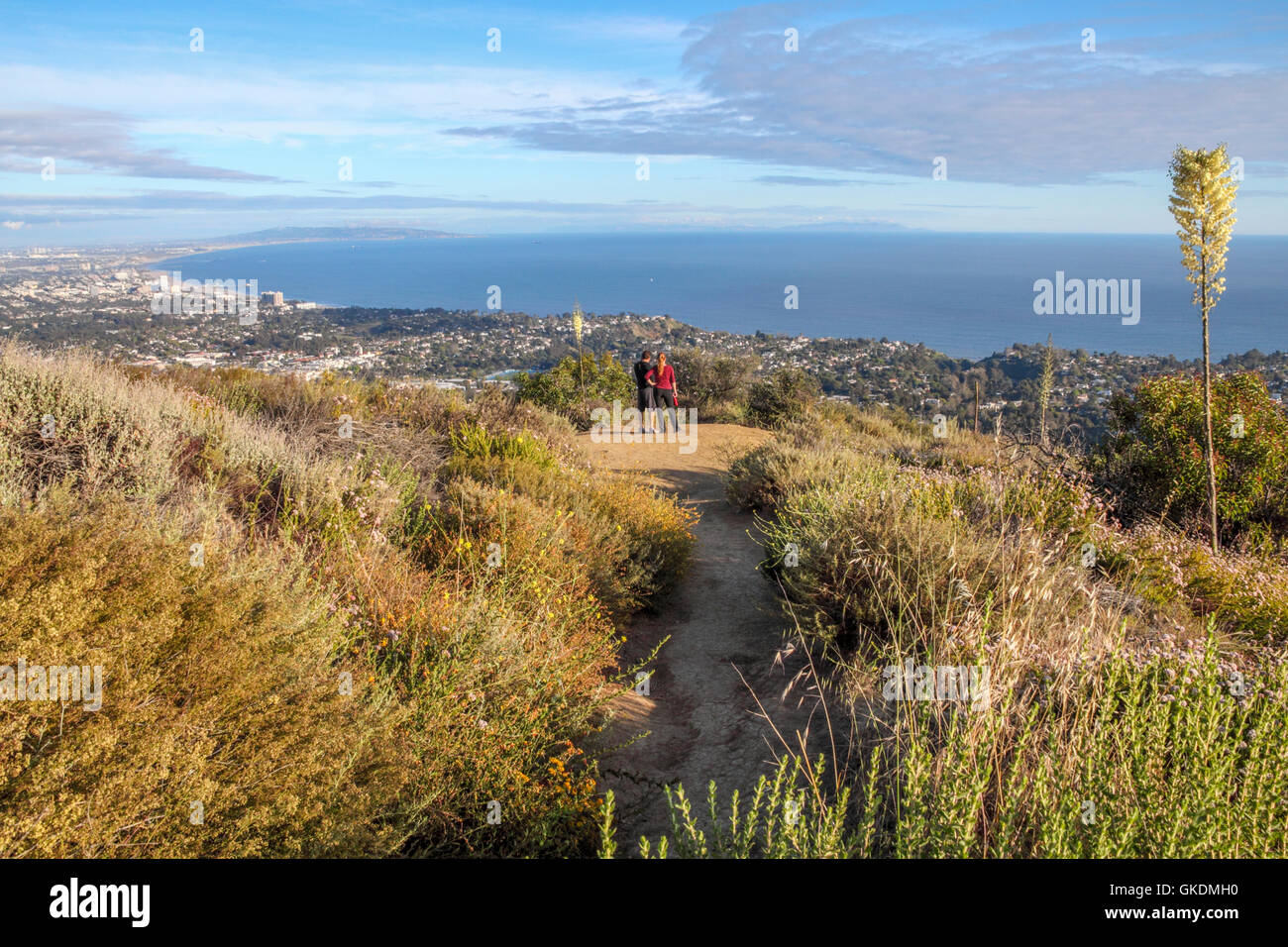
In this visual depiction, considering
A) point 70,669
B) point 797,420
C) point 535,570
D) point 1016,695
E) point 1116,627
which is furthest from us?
point 797,420

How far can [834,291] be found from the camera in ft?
331

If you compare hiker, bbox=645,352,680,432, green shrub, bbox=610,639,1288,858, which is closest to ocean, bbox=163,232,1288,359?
hiker, bbox=645,352,680,432

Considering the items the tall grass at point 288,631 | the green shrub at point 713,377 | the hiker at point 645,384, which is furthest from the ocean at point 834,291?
the tall grass at point 288,631

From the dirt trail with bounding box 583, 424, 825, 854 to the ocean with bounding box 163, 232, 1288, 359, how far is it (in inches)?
1088

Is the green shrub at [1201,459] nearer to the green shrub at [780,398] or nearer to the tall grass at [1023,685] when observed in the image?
the tall grass at [1023,685]

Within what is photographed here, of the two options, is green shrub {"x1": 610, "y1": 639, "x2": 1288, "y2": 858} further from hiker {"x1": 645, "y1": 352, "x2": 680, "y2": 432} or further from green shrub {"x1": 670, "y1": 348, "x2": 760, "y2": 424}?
green shrub {"x1": 670, "y1": 348, "x2": 760, "y2": 424}

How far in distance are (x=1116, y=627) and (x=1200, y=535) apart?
14.2ft

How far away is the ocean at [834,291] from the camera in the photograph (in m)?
59.8

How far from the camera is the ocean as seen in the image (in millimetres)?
59844

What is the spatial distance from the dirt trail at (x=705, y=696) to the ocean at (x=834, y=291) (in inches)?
1088
